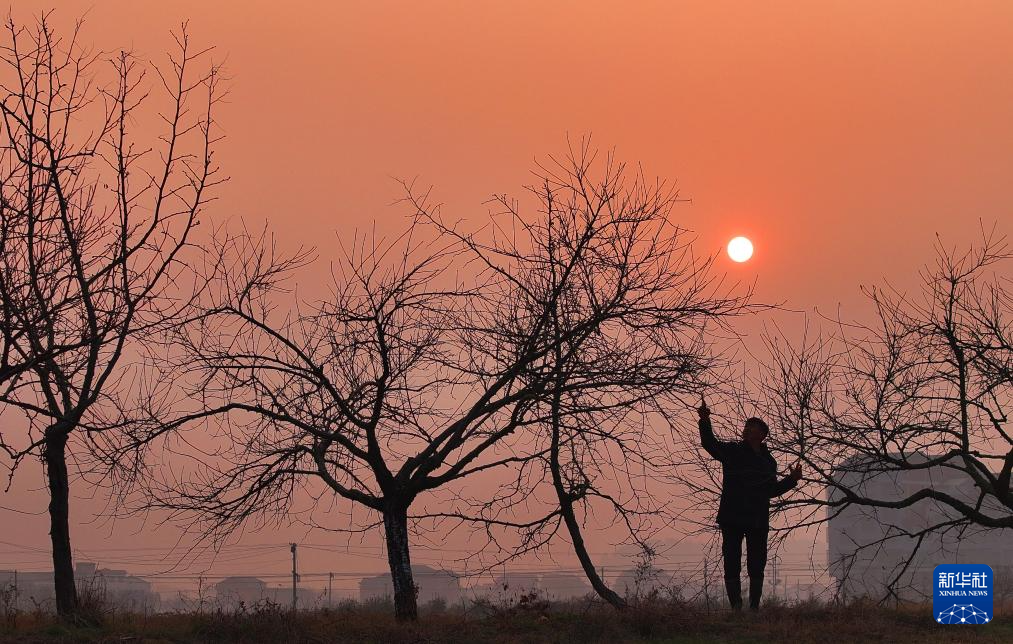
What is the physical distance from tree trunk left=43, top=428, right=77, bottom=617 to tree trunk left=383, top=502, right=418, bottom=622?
3389 mm

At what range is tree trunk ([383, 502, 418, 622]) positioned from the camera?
38.2ft

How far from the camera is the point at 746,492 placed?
1138cm

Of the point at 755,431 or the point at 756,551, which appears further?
the point at 755,431

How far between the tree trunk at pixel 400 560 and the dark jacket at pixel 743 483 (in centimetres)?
355

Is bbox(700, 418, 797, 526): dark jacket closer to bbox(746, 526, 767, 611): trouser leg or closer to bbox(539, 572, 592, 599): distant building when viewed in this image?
bbox(746, 526, 767, 611): trouser leg

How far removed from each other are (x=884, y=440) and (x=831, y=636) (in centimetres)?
360

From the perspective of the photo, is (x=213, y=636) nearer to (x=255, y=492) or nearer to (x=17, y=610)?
(x=255, y=492)
